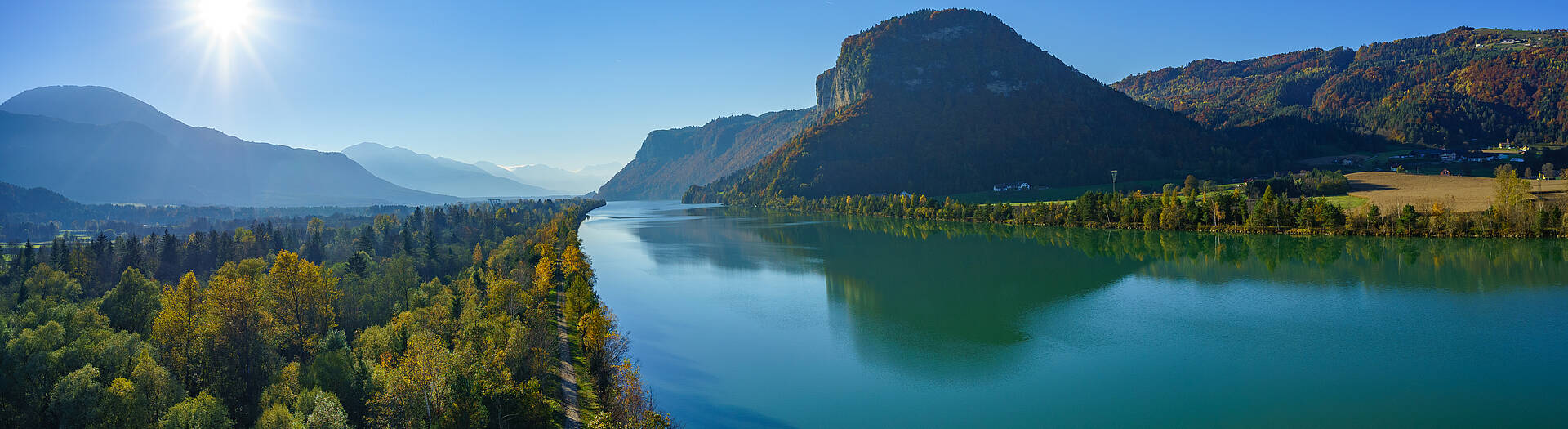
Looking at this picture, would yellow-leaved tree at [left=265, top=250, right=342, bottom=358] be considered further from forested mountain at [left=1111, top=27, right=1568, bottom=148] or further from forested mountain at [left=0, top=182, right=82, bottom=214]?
forested mountain at [left=1111, top=27, right=1568, bottom=148]

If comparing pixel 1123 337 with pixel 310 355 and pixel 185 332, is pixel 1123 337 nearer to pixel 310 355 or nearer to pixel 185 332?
pixel 310 355

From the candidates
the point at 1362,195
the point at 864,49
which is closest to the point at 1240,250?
the point at 1362,195

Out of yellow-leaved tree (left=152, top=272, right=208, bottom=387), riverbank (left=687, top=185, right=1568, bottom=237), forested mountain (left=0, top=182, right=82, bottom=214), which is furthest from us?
forested mountain (left=0, top=182, right=82, bottom=214)

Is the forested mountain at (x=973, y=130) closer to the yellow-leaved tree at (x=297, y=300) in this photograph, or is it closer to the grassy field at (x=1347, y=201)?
the grassy field at (x=1347, y=201)

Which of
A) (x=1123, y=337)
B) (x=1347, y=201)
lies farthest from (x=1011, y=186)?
(x=1123, y=337)

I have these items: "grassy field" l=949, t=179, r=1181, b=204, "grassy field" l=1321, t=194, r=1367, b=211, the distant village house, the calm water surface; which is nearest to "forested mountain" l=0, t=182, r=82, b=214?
the calm water surface

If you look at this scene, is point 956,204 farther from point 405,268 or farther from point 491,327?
point 491,327
